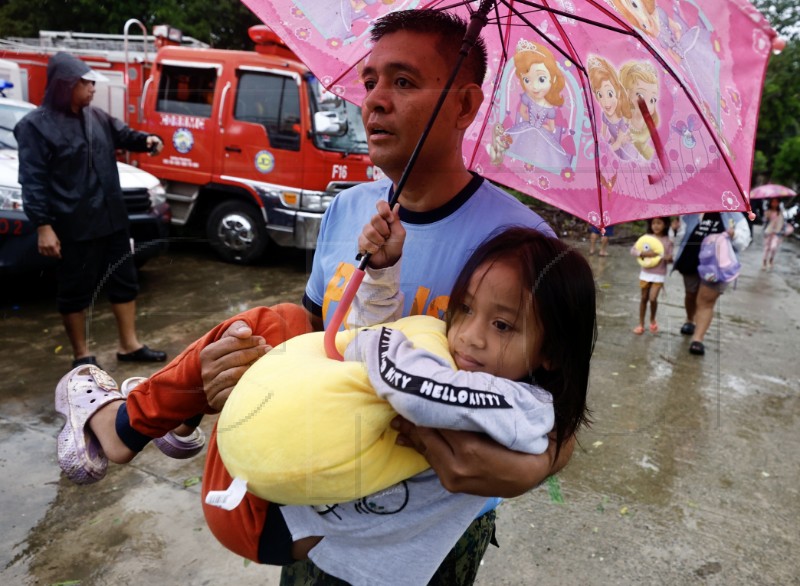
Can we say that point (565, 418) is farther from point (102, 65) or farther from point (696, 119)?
point (102, 65)

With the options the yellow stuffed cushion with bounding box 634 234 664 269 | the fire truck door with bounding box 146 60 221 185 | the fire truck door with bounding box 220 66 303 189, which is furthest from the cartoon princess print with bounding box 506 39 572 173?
the fire truck door with bounding box 146 60 221 185

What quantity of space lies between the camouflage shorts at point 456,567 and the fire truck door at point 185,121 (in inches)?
246

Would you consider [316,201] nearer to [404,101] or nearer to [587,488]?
[587,488]

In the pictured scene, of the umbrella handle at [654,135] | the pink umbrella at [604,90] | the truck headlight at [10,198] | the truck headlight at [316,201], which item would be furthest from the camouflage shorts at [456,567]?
the truck headlight at [316,201]

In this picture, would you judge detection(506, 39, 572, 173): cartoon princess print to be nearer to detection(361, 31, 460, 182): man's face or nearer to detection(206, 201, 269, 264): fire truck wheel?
detection(361, 31, 460, 182): man's face

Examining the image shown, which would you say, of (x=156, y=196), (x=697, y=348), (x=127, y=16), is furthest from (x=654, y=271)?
(x=127, y=16)

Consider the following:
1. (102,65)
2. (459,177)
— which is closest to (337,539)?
(459,177)

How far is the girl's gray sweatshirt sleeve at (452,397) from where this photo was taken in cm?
94

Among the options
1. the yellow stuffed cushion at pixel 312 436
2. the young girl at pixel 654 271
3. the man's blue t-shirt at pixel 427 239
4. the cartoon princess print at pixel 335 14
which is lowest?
the young girl at pixel 654 271

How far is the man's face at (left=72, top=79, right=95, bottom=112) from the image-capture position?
11.9 ft

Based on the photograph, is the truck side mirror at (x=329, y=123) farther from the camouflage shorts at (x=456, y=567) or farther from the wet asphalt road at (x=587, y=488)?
the camouflage shorts at (x=456, y=567)

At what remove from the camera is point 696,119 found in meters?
1.55

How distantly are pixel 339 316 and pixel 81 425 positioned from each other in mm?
813

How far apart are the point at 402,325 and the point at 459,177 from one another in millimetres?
453
